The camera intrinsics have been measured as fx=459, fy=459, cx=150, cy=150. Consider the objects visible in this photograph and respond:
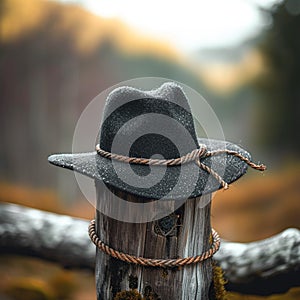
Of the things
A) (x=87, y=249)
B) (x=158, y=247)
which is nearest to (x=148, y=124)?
(x=158, y=247)

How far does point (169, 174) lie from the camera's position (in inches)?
60.7

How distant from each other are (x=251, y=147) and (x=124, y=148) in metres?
2.43

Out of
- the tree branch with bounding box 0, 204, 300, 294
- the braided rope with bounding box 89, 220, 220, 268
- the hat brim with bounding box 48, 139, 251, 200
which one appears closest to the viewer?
the hat brim with bounding box 48, 139, 251, 200

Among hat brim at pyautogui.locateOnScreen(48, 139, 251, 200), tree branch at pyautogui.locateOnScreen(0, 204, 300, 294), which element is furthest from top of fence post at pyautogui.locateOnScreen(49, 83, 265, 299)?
tree branch at pyautogui.locateOnScreen(0, 204, 300, 294)

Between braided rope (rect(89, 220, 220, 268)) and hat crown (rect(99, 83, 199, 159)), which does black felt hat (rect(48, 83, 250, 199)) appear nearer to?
hat crown (rect(99, 83, 199, 159))

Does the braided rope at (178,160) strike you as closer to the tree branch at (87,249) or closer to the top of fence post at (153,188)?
the top of fence post at (153,188)

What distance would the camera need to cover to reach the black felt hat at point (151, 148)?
151 cm

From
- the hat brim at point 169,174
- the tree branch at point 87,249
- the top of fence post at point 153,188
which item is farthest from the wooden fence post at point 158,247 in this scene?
the tree branch at point 87,249

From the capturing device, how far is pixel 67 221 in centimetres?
299

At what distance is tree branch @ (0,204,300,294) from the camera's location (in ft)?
7.60

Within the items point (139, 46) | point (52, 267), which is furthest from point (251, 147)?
point (52, 267)

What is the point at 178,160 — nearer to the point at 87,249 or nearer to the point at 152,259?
the point at 152,259

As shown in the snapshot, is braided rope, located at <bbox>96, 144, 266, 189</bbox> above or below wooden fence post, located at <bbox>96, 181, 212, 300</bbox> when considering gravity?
above

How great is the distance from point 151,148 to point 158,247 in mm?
355
